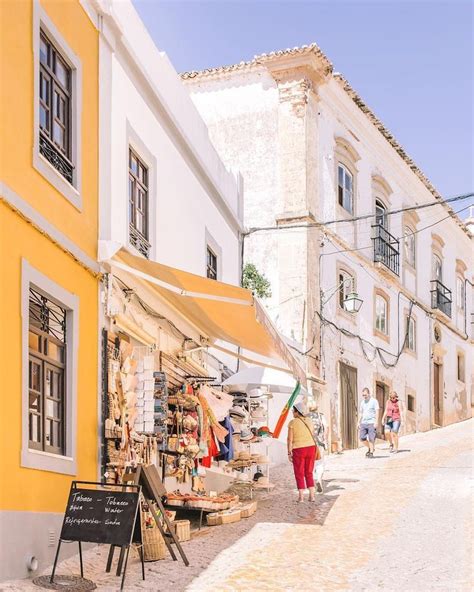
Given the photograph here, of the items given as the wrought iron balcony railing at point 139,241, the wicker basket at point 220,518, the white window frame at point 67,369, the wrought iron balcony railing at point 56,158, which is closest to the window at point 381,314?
the wrought iron balcony railing at point 139,241

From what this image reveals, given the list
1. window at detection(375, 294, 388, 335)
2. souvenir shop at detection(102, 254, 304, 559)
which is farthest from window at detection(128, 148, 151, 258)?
window at detection(375, 294, 388, 335)

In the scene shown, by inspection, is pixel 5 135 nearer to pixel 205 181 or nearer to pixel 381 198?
pixel 205 181

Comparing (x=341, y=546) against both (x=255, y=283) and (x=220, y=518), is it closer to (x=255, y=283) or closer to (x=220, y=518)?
(x=220, y=518)

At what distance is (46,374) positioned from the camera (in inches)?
353

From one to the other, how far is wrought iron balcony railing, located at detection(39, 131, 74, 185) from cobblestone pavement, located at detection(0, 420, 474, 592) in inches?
154

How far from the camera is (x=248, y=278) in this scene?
22.6 m

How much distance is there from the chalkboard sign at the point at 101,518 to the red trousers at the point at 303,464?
19.6 feet

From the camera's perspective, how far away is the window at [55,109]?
9.27m

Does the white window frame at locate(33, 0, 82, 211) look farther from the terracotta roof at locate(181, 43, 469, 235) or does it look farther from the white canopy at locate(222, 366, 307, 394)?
the terracotta roof at locate(181, 43, 469, 235)

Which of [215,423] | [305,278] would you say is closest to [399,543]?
[215,423]

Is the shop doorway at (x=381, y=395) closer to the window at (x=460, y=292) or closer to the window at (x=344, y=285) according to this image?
the window at (x=344, y=285)

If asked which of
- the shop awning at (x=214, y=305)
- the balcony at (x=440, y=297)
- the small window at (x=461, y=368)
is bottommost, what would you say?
the shop awning at (x=214, y=305)

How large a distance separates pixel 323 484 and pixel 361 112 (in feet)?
44.9

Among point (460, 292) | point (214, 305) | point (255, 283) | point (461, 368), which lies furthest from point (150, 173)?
point (461, 368)
